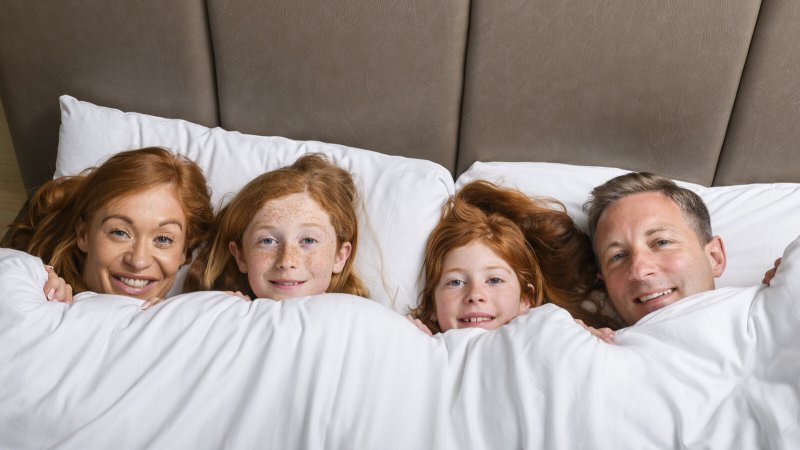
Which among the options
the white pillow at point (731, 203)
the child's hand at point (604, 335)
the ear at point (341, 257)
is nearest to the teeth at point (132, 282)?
the ear at point (341, 257)

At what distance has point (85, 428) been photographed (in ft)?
3.27

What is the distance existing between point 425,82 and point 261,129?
39 cm

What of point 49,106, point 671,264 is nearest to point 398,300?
point 671,264

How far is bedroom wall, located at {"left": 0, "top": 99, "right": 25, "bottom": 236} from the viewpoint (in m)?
2.04

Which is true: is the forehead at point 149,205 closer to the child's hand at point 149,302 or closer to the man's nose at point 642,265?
the child's hand at point 149,302

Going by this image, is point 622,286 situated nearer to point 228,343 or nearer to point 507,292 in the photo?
point 507,292

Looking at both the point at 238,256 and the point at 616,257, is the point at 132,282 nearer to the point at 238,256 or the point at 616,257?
the point at 238,256

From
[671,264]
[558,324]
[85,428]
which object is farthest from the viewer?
A: [671,264]

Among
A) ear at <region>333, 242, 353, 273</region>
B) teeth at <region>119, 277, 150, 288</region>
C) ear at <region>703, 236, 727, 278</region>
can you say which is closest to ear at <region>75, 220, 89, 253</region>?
teeth at <region>119, 277, 150, 288</region>

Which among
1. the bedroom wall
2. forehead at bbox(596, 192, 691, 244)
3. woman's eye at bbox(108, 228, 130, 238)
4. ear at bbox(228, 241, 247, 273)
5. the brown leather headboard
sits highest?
the brown leather headboard

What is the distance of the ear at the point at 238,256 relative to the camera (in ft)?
4.45

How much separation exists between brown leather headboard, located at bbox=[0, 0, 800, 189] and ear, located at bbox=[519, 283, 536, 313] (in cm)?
32

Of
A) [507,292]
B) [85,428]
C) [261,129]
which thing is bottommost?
[85,428]

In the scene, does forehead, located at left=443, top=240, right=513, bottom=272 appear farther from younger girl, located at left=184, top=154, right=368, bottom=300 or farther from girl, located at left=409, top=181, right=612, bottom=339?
younger girl, located at left=184, top=154, right=368, bottom=300
